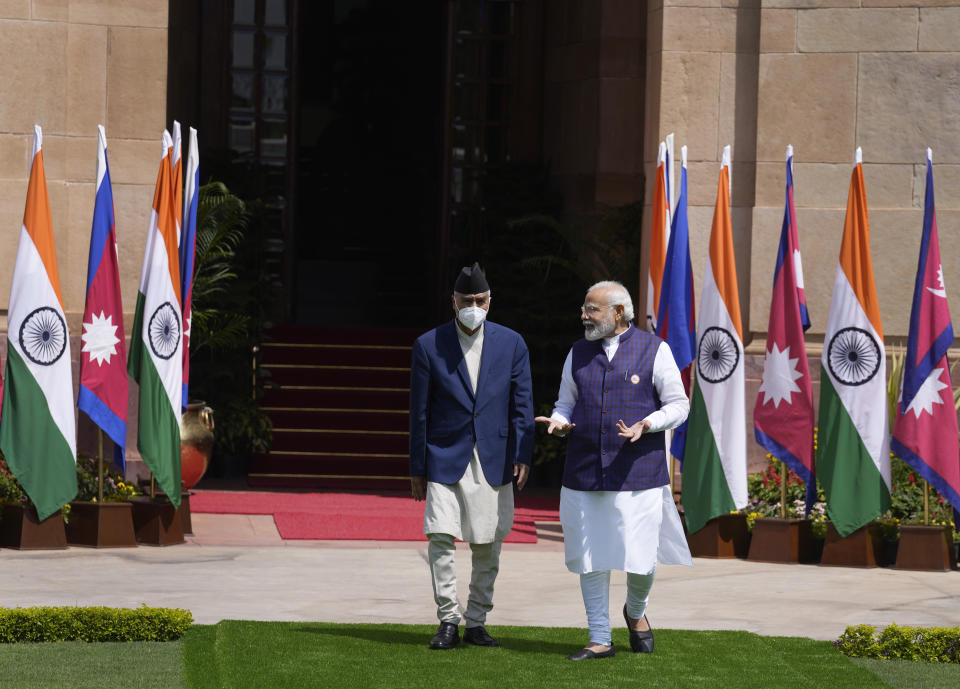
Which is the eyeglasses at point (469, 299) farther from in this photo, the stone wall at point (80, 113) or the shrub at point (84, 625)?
the stone wall at point (80, 113)

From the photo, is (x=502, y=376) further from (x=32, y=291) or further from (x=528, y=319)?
(x=528, y=319)

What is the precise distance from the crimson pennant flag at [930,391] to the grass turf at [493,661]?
3.19 m

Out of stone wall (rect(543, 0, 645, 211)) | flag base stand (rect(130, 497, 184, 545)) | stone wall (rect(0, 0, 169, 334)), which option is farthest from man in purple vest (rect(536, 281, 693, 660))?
stone wall (rect(543, 0, 645, 211))

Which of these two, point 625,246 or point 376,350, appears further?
point 376,350

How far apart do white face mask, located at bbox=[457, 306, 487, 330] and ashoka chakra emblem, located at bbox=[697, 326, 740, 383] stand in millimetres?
3842

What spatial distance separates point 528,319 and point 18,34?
5.68 meters

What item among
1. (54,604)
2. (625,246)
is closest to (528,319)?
(625,246)

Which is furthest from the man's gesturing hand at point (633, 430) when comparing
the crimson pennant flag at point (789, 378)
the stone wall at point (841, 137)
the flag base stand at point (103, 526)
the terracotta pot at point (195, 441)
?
the terracotta pot at point (195, 441)

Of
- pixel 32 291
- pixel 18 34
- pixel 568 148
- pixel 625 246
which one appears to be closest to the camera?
pixel 32 291

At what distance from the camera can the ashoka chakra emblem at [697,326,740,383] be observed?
1105cm

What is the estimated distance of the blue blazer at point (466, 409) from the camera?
24.8 feet

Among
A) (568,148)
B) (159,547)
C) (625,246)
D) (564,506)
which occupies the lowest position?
(159,547)

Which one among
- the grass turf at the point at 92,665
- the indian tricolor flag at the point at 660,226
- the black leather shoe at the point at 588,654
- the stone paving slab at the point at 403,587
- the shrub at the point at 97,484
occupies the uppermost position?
the indian tricolor flag at the point at 660,226

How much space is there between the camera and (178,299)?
10938 mm
